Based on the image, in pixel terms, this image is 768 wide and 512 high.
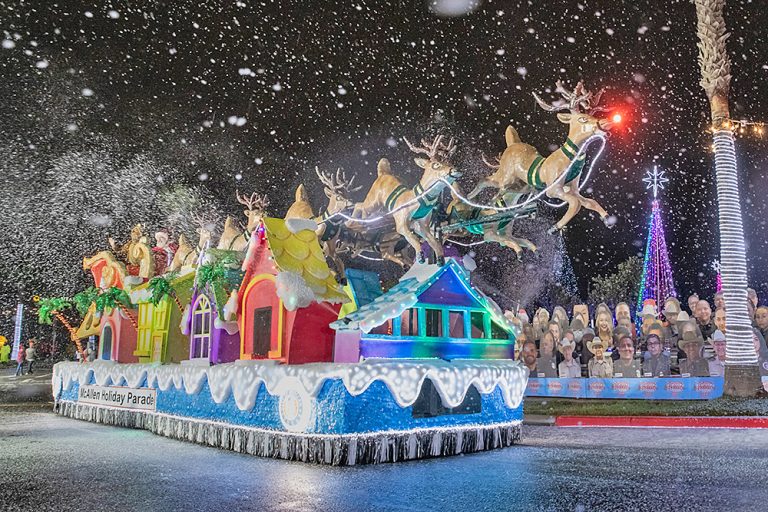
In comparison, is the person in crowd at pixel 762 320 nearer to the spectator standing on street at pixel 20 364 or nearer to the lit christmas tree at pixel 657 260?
the lit christmas tree at pixel 657 260

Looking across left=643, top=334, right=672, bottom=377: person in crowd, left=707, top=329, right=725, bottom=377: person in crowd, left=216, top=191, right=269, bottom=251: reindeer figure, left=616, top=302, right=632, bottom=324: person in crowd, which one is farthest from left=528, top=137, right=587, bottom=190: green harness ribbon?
left=616, top=302, right=632, bottom=324: person in crowd

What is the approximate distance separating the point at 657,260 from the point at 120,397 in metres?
23.1

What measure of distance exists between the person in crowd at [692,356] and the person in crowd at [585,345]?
2.87 meters

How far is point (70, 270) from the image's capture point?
31.3 metres

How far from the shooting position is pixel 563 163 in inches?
388

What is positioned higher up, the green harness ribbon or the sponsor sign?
the green harness ribbon

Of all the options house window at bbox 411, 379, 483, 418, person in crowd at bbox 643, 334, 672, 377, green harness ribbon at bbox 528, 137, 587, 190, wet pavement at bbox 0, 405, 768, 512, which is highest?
green harness ribbon at bbox 528, 137, 587, 190

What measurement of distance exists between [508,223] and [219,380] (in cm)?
586

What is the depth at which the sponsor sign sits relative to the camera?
1289 cm

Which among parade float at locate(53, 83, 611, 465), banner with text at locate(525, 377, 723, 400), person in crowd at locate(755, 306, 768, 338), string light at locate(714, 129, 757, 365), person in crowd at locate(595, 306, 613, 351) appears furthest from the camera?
person in crowd at locate(595, 306, 613, 351)

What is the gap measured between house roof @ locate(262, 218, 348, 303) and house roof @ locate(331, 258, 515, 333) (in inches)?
27.5

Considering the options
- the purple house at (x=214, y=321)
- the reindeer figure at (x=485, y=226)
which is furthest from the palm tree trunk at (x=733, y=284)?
the purple house at (x=214, y=321)

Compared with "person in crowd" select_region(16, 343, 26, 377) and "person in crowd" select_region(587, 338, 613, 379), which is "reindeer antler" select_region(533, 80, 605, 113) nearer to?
"person in crowd" select_region(587, 338, 613, 379)

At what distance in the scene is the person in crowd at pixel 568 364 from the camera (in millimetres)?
20094
